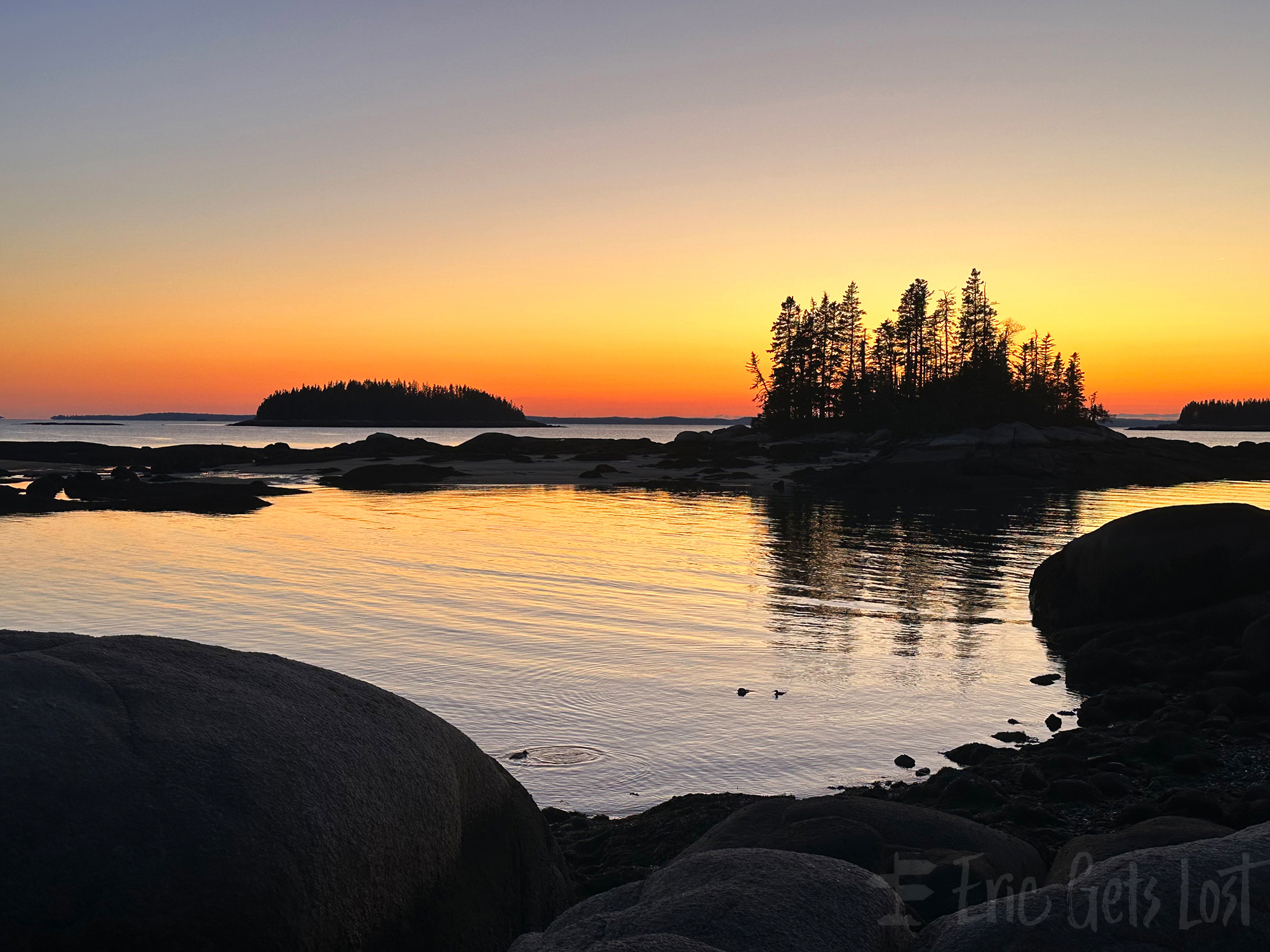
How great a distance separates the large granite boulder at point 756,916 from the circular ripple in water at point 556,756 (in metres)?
4.86

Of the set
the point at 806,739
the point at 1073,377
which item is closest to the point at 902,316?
the point at 1073,377

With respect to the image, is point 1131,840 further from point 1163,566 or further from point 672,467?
point 672,467

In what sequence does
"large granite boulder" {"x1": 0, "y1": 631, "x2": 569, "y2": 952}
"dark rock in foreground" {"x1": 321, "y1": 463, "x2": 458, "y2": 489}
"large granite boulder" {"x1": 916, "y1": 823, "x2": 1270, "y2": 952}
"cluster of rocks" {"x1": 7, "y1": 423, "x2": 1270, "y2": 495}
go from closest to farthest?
"large granite boulder" {"x1": 916, "y1": 823, "x2": 1270, "y2": 952}, "large granite boulder" {"x1": 0, "y1": 631, "x2": 569, "y2": 952}, "dark rock in foreground" {"x1": 321, "y1": 463, "x2": 458, "y2": 489}, "cluster of rocks" {"x1": 7, "y1": 423, "x2": 1270, "y2": 495}

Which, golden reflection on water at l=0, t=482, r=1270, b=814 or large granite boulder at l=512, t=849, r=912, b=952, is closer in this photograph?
large granite boulder at l=512, t=849, r=912, b=952

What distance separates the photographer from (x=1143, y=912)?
3.21 m

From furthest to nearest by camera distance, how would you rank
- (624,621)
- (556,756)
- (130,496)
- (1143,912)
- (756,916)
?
(130,496)
(624,621)
(556,756)
(756,916)
(1143,912)

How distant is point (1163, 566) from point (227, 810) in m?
13.8

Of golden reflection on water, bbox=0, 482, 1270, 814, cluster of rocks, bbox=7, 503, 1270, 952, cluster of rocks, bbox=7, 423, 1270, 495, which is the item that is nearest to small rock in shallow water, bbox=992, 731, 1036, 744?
golden reflection on water, bbox=0, 482, 1270, 814

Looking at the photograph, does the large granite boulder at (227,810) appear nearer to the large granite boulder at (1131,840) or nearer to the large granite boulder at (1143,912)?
the large granite boulder at (1143,912)

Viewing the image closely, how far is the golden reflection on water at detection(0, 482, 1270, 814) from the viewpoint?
9.27 m

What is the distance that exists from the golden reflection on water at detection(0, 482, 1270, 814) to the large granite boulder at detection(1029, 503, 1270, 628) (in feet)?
3.19

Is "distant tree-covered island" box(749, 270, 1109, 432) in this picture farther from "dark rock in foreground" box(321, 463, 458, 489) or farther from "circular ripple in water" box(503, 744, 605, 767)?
"circular ripple in water" box(503, 744, 605, 767)

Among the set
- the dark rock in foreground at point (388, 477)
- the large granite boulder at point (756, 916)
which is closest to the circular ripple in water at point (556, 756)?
the large granite boulder at point (756, 916)

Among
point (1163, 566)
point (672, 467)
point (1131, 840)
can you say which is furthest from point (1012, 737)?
point (672, 467)
